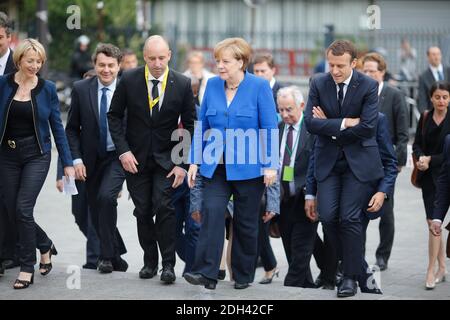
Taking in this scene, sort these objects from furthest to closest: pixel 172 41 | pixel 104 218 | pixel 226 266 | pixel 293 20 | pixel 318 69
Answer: pixel 293 20, pixel 172 41, pixel 318 69, pixel 226 266, pixel 104 218

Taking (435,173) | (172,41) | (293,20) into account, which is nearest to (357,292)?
(435,173)

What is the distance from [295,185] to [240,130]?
1235 mm

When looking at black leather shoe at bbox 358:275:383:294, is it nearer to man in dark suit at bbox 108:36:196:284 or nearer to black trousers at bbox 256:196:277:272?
black trousers at bbox 256:196:277:272

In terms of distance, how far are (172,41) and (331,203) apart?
16.6 metres

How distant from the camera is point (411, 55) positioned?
23.9 m

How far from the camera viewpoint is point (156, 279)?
817cm

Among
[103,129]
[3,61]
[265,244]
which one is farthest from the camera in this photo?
[265,244]

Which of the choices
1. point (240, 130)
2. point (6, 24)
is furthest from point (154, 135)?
point (6, 24)

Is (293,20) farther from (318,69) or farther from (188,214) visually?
(188,214)

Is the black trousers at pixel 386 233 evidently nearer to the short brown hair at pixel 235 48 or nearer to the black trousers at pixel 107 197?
the black trousers at pixel 107 197

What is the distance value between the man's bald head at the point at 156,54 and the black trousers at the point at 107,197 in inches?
40.4

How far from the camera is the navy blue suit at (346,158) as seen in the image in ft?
24.8

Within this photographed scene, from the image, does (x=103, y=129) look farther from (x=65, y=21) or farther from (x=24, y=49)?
(x=65, y=21)

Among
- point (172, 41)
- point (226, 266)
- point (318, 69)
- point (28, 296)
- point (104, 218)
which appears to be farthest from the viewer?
point (172, 41)
